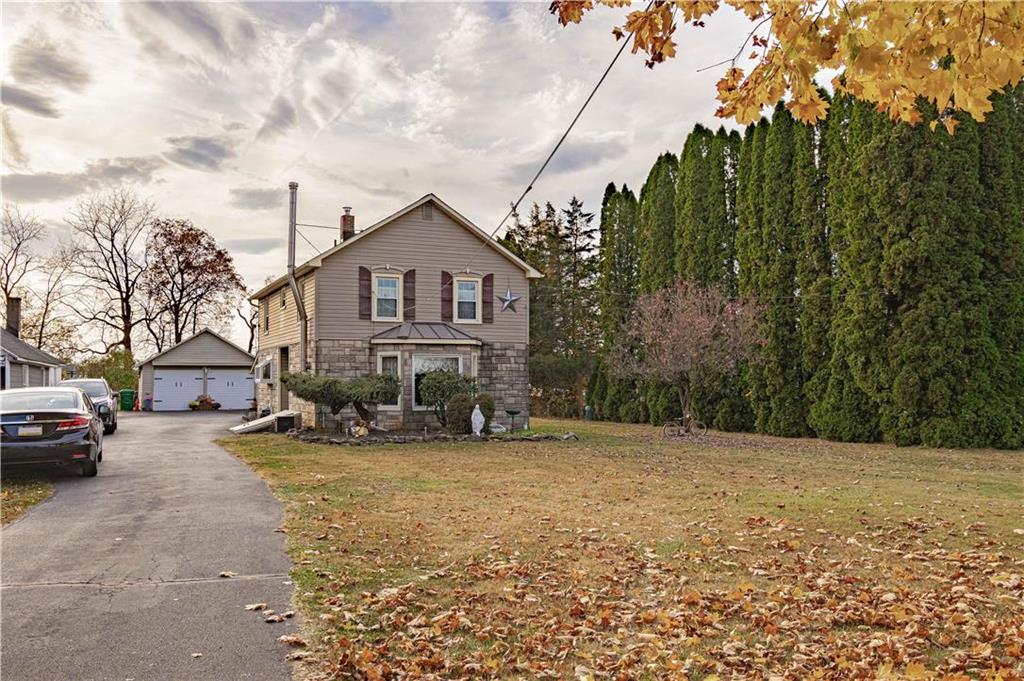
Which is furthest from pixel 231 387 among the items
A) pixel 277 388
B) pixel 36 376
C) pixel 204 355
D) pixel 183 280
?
pixel 277 388

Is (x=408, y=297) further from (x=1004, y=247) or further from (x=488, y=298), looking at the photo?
(x=1004, y=247)

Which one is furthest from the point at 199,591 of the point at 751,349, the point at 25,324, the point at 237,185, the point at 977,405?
the point at 25,324

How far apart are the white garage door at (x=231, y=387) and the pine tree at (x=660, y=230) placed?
21.6 metres

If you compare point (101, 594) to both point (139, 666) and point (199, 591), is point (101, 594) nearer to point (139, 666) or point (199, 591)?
point (199, 591)

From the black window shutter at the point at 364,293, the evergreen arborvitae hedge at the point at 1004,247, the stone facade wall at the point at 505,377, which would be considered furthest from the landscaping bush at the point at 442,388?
the evergreen arborvitae hedge at the point at 1004,247

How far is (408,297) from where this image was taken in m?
21.5

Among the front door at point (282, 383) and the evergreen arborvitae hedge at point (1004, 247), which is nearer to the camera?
the evergreen arborvitae hedge at point (1004, 247)

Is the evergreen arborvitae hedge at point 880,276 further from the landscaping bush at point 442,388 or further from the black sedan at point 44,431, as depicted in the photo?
the black sedan at point 44,431

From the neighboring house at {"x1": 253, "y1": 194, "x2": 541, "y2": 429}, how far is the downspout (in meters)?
0.20

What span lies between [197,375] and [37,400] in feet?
93.8

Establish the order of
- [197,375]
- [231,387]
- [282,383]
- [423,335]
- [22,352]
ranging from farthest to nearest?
[231,387] < [197,375] < [22,352] < [282,383] < [423,335]

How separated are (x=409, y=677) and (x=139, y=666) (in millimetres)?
1541

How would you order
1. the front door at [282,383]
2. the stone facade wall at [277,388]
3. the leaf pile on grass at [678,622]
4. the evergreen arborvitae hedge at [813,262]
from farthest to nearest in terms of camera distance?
the front door at [282,383]
the evergreen arborvitae hedge at [813,262]
the stone facade wall at [277,388]
the leaf pile on grass at [678,622]

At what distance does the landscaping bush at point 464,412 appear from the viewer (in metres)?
19.5
